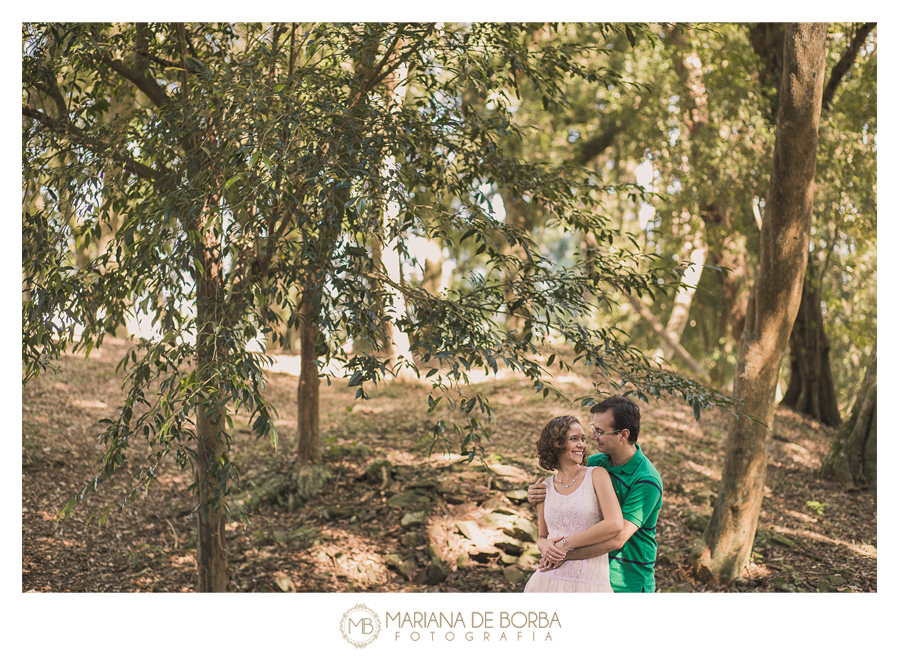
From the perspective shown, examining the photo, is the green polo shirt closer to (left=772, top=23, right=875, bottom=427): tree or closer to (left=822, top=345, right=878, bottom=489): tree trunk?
(left=822, top=345, right=878, bottom=489): tree trunk

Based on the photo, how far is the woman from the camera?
262 cm

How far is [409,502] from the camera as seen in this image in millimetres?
6020

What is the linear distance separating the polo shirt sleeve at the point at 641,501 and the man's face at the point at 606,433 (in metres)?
0.17

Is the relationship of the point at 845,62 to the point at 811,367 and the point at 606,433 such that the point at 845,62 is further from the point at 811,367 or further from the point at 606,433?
the point at 606,433

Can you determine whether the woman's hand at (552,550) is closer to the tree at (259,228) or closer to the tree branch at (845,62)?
the tree at (259,228)

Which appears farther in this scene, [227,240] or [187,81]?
[187,81]

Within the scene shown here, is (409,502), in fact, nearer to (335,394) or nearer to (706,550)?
(706,550)

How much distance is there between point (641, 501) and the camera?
267cm

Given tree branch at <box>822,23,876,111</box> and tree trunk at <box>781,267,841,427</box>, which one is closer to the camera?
tree branch at <box>822,23,876,111</box>

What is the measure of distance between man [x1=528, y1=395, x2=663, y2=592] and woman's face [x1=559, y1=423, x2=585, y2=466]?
7 centimetres

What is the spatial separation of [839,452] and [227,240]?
663 centimetres
